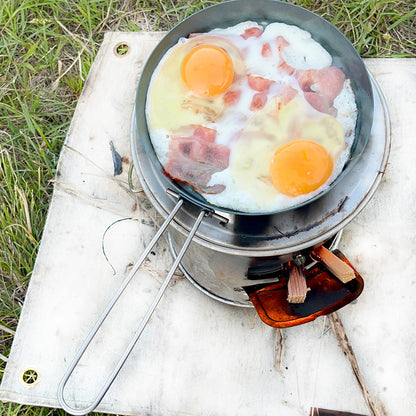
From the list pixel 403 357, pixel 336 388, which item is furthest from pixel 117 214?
pixel 403 357

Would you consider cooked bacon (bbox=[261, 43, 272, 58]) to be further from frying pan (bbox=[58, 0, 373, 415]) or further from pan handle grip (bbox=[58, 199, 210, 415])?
pan handle grip (bbox=[58, 199, 210, 415])

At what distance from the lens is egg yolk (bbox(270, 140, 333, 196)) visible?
1.69 meters

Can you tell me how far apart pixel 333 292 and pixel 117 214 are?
1.19m

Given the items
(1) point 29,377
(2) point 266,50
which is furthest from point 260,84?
(1) point 29,377

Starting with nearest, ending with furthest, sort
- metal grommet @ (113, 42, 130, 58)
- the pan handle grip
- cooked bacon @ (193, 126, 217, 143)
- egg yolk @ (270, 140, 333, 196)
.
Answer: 1. the pan handle grip
2. egg yolk @ (270, 140, 333, 196)
3. cooked bacon @ (193, 126, 217, 143)
4. metal grommet @ (113, 42, 130, 58)

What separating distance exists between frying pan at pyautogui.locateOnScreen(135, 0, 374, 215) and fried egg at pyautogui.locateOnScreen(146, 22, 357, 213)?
0.03 m

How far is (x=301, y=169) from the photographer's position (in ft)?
5.55

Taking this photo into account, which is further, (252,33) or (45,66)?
(45,66)

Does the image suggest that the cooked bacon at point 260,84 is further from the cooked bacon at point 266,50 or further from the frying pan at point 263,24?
the frying pan at point 263,24

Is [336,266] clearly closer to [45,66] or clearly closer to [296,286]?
[296,286]

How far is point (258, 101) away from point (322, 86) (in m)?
0.25

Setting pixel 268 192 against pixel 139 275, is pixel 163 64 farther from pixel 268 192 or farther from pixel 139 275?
pixel 139 275

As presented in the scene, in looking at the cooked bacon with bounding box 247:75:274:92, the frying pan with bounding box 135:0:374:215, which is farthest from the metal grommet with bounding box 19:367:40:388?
the cooked bacon with bounding box 247:75:274:92

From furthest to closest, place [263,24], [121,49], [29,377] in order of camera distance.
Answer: [121,49] < [29,377] < [263,24]
